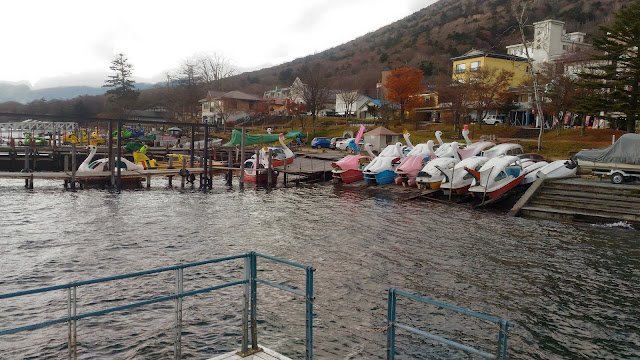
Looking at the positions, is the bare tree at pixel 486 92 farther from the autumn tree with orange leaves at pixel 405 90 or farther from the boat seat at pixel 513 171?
the boat seat at pixel 513 171

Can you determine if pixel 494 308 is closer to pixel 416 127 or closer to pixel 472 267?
pixel 472 267

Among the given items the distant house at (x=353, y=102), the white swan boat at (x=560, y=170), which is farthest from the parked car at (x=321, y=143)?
the white swan boat at (x=560, y=170)

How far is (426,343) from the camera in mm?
9539

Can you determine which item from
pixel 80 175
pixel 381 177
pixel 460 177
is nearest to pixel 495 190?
pixel 460 177

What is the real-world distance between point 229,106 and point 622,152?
2746 inches

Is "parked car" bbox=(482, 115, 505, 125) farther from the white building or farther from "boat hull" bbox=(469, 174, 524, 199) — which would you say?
"boat hull" bbox=(469, 174, 524, 199)

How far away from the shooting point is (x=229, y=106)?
85.8 metres

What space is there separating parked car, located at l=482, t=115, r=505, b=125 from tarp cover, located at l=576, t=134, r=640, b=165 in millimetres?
33834

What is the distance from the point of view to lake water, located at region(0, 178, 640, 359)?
9.58 metres

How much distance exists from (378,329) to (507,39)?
413ft

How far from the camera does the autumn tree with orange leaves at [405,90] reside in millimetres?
63969

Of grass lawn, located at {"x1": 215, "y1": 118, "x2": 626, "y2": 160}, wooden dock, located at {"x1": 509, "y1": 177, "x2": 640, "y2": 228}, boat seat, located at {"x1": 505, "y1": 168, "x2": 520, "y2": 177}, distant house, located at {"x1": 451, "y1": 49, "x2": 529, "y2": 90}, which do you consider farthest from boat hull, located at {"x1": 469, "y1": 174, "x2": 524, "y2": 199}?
distant house, located at {"x1": 451, "y1": 49, "x2": 529, "y2": 90}

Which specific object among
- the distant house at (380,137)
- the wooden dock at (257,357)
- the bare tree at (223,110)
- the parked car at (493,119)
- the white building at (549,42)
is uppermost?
the white building at (549,42)

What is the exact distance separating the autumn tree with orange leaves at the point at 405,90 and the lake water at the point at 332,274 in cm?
4112
